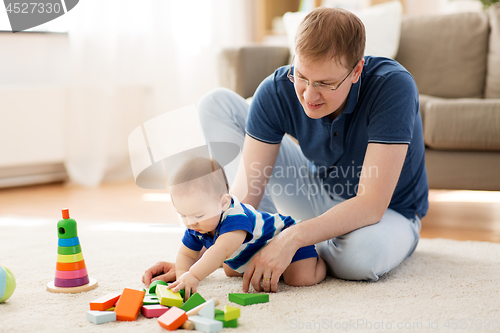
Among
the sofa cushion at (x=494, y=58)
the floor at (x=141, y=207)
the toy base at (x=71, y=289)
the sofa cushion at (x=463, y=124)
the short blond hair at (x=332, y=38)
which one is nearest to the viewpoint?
the short blond hair at (x=332, y=38)

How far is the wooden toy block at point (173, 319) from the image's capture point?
0.77 metres

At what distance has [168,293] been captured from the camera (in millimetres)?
852

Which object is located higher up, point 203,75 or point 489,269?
point 203,75

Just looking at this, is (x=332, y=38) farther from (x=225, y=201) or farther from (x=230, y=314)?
(x=230, y=314)

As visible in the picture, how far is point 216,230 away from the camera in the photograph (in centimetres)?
93

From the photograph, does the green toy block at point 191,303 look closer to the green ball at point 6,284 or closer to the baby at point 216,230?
the baby at point 216,230

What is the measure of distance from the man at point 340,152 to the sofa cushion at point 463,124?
40 centimetres

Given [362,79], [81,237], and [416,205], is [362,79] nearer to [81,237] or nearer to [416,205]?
[416,205]

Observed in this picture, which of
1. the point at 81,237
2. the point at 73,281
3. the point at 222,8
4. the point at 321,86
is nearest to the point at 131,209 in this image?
the point at 81,237

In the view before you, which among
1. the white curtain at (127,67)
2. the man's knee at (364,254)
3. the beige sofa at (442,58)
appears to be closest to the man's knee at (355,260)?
the man's knee at (364,254)

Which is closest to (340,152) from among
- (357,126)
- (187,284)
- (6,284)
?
(357,126)

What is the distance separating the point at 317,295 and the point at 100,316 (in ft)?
1.33

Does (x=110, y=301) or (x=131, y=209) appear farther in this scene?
(x=131, y=209)

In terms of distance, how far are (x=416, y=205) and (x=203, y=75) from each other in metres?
1.91
